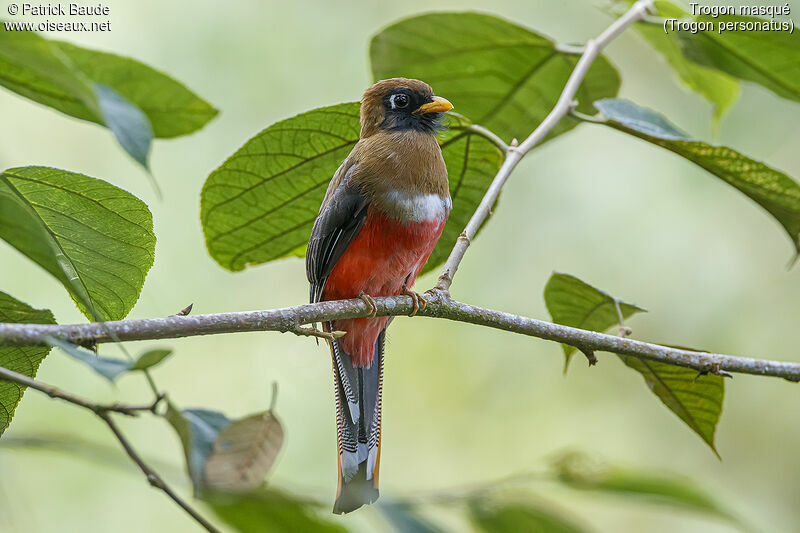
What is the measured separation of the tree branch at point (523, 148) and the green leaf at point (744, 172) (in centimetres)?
16

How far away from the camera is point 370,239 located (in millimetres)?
2736

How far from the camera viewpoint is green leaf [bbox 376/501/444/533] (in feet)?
3.60

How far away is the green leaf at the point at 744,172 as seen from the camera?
2312mm

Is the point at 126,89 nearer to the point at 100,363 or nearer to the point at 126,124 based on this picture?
the point at 126,124

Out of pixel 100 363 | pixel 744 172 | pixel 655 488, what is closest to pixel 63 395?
pixel 100 363

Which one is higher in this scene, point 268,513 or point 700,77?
point 700,77

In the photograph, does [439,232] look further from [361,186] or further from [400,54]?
[400,54]

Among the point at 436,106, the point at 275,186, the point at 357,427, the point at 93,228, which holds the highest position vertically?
the point at 436,106

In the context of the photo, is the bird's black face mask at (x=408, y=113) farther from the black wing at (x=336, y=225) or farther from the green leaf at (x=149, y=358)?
the green leaf at (x=149, y=358)

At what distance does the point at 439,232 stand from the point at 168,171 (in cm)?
393

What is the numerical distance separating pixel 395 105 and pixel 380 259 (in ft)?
2.08

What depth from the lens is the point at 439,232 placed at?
8.90 feet

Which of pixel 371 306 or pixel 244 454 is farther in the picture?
pixel 371 306

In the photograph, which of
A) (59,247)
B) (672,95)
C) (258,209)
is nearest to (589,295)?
(258,209)
